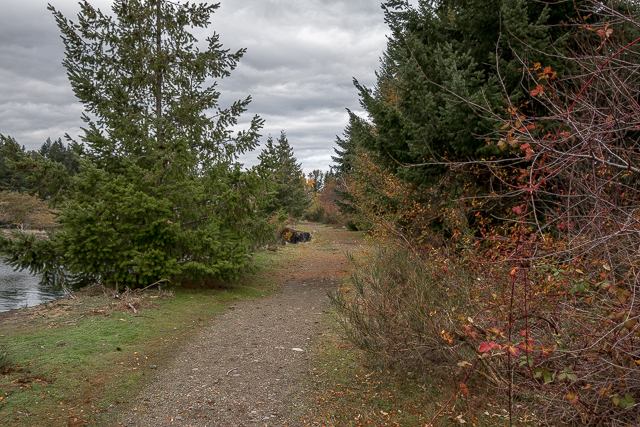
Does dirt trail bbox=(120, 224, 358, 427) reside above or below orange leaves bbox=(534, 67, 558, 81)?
below

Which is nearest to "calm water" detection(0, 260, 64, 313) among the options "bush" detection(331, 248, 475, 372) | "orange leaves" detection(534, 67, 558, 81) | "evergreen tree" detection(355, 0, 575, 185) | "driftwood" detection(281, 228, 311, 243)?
"bush" detection(331, 248, 475, 372)

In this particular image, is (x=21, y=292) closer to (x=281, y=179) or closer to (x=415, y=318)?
(x=281, y=179)

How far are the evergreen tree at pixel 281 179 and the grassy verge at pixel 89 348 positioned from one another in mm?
2760

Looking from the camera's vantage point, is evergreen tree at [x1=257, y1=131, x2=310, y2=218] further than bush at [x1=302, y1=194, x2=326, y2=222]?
No

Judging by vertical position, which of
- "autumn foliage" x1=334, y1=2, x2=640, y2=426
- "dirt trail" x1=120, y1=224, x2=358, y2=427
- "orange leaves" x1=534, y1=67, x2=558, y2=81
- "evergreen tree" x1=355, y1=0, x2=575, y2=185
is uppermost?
"evergreen tree" x1=355, y1=0, x2=575, y2=185

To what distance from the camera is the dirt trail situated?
375 centimetres

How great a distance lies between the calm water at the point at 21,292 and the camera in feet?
35.1

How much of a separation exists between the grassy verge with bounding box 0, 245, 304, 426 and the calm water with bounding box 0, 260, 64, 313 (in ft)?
13.6

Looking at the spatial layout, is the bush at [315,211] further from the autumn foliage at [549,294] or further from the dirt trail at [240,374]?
the autumn foliage at [549,294]

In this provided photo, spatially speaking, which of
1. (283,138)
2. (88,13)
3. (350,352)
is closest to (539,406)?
(350,352)

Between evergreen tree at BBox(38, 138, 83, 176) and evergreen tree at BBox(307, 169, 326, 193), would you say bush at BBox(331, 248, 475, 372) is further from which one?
evergreen tree at BBox(307, 169, 326, 193)

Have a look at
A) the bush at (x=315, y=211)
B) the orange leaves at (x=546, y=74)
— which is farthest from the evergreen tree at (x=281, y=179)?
the bush at (x=315, y=211)

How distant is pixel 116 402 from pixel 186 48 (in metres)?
9.06

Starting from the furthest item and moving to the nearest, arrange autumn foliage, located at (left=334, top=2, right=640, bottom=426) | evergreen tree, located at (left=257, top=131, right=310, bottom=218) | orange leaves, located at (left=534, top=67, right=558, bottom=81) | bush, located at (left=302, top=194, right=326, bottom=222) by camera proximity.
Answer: bush, located at (left=302, top=194, right=326, bottom=222) → evergreen tree, located at (left=257, top=131, right=310, bottom=218) → orange leaves, located at (left=534, top=67, right=558, bottom=81) → autumn foliage, located at (left=334, top=2, right=640, bottom=426)
